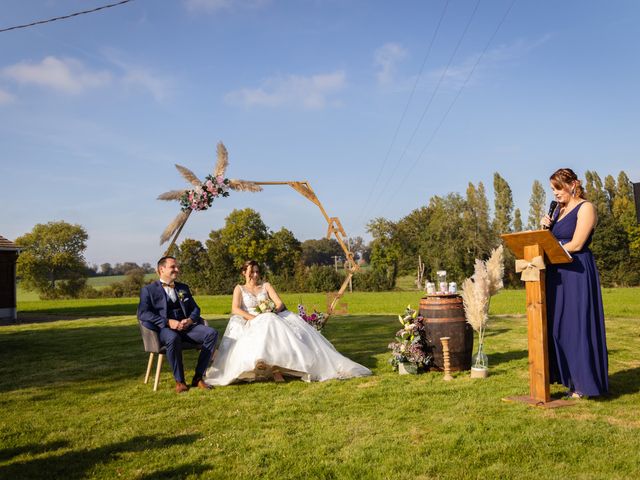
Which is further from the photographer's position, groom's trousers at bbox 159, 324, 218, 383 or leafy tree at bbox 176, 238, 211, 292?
leafy tree at bbox 176, 238, 211, 292

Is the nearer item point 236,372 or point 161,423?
point 161,423

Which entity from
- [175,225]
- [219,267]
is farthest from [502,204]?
[175,225]

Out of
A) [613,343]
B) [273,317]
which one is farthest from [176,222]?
[613,343]

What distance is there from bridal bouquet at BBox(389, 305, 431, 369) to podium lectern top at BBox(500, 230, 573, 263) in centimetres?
244

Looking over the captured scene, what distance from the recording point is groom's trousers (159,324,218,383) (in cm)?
683

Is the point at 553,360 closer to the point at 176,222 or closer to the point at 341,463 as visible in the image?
the point at 341,463

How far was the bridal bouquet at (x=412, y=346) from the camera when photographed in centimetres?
742

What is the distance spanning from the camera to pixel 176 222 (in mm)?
8070

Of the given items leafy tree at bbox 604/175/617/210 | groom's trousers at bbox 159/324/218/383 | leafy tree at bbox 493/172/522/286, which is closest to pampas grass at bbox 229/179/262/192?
groom's trousers at bbox 159/324/218/383

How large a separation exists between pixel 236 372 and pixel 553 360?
3662mm

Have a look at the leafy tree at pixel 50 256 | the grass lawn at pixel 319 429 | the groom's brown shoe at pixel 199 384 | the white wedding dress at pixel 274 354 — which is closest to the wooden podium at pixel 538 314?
the grass lawn at pixel 319 429

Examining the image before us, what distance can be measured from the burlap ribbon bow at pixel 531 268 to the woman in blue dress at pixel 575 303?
0.40 metres

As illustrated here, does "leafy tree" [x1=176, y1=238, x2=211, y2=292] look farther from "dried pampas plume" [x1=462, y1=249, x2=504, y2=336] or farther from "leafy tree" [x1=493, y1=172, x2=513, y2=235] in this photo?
"dried pampas plume" [x1=462, y1=249, x2=504, y2=336]

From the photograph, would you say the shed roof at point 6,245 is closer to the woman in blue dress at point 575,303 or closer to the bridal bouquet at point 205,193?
the bridal bouquet at point 205,193
